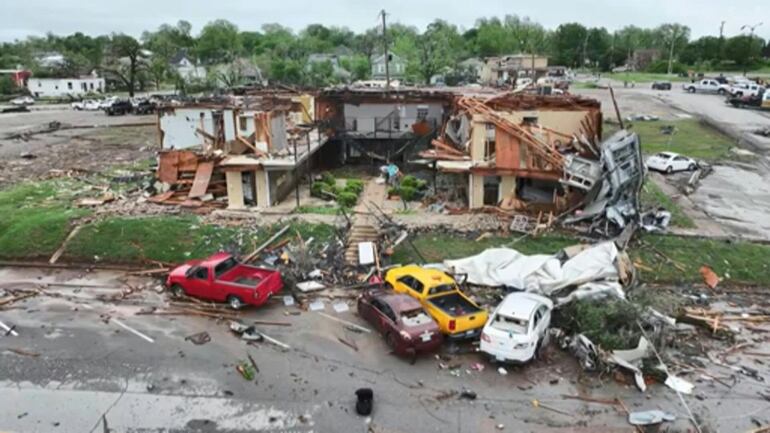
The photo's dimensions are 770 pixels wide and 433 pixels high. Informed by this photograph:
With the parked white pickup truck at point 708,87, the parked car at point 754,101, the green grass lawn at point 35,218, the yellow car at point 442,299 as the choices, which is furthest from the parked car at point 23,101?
the parked white pickup truck at point 708,87

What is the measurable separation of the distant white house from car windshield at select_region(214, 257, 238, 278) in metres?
89.7

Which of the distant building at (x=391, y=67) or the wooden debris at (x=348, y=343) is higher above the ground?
the distant building at (x=391, y=67)

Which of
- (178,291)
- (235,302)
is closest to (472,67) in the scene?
(178,291)

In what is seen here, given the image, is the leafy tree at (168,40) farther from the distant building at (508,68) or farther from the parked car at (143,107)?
the distant building at (508,68)

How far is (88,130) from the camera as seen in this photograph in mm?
58156

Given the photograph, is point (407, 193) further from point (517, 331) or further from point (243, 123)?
Result: point (517, 331)

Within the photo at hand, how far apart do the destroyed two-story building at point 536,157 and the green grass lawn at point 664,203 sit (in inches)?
141

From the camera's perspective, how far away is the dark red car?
54.2 ft

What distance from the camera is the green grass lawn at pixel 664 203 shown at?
→ 2697 cm

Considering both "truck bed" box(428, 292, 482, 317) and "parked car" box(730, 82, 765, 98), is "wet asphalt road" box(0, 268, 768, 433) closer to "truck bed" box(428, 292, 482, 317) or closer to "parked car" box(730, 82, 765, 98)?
"truck bed" box(428, 292, 482, 317)

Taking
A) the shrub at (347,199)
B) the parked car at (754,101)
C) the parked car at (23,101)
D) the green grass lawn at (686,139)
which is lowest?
the shrub at (347,199)

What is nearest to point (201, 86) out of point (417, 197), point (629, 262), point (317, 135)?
point (317, 135)

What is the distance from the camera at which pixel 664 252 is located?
23.8 metres

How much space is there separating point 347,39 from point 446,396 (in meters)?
164
